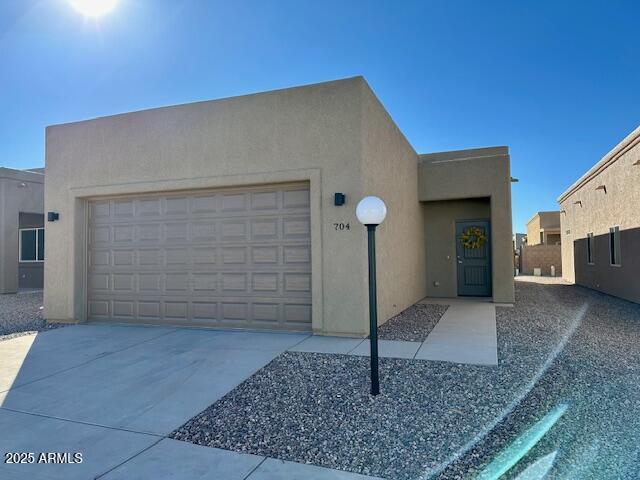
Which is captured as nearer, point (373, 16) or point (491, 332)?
point (491, 332)

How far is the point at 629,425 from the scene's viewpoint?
10.9 ft

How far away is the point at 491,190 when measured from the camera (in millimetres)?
10648

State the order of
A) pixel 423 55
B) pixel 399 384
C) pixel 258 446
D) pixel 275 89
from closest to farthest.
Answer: pixel 258 446 < pixel 399 384 < pixel 275 89 < pixel 423 55

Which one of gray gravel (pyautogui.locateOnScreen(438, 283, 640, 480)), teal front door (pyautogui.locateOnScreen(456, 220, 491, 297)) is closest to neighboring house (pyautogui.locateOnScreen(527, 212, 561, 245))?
teal front door (pyautogui.locateOnScreen(456, 220, 491, 297))

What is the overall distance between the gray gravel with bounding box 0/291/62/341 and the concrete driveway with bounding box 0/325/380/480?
736mm

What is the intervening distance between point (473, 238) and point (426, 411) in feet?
29.4

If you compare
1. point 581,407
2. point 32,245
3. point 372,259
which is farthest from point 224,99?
point 32,245

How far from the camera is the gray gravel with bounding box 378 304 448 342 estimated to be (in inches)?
260

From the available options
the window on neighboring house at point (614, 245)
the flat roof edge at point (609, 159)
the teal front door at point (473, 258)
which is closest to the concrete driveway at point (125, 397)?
the teal front door at point (473, 258)

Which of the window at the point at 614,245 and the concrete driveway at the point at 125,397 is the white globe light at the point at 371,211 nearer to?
the concrete driveway at the point at 125,397

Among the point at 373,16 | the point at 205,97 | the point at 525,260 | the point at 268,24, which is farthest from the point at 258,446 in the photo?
the point at 525,260

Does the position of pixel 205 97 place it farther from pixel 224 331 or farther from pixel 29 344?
pixel 29 344

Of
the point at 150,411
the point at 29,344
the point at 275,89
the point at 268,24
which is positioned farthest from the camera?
the point at 268,24

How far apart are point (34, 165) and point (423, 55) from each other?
63.2ft
